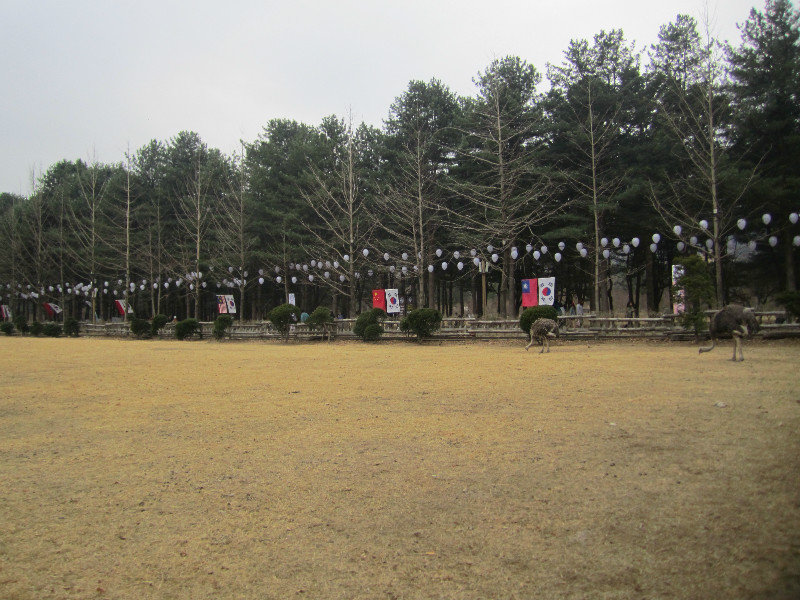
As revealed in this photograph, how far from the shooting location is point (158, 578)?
314cm

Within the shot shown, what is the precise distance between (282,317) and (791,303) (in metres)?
20.2

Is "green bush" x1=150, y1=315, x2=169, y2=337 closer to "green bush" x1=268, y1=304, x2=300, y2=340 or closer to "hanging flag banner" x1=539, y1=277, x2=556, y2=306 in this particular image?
"green bush" x1=268, y1=304, x2=300, y2=340

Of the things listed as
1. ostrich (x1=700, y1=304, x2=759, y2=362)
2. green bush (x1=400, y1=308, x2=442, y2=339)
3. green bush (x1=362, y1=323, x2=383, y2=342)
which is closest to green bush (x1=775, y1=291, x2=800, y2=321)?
ostrich (x1=700, y1=304, x2=759, y2=362)

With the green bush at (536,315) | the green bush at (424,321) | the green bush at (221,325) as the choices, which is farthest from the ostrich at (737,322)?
the green bush at (221,325)

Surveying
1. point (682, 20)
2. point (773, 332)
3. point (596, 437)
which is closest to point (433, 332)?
point (773, 332)

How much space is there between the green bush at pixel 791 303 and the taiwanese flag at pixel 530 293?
934 cm

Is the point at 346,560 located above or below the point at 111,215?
below

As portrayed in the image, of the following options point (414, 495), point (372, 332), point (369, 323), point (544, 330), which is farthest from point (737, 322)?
point (369, 323)

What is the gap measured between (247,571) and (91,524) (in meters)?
1.51

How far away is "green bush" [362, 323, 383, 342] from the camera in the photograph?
23.8 meters

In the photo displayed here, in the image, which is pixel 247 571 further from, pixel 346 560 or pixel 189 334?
pixel 189 334

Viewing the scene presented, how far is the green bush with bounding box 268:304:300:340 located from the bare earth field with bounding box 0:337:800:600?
16.6 metres

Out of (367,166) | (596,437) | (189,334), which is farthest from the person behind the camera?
(367,166)

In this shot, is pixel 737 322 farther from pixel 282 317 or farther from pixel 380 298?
pixel 282 317
